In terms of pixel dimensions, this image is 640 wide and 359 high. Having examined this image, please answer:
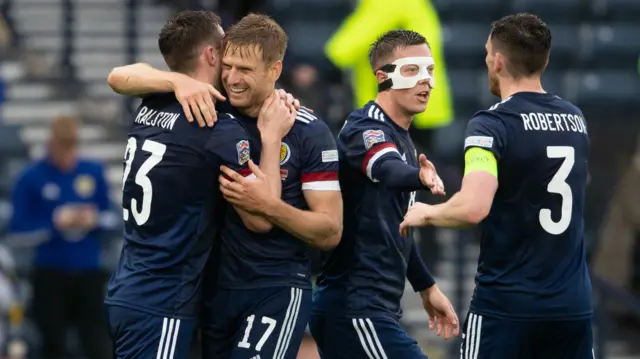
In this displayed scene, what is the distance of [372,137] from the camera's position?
6.00 metres

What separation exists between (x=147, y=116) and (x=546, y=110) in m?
1.79

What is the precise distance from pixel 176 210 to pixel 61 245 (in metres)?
4.31

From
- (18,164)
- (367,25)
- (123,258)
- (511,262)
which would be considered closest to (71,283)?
(18,164)

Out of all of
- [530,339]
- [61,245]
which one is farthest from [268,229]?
[61,245]

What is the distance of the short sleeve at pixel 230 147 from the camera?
5.74m

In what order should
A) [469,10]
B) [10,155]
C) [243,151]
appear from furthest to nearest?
[469,10] < [10,155] < [243,151]

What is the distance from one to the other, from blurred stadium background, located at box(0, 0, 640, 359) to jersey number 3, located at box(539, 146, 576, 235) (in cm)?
315

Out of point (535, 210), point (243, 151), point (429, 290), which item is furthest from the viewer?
point (429, 290)

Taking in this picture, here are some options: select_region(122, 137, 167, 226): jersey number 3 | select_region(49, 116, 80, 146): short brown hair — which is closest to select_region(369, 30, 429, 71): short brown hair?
select_region(122, 137, 167, 226): jersey number 3

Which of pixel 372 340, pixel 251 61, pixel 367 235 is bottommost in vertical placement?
pixel 372 340

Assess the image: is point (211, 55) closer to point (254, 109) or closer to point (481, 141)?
point (254, 109)

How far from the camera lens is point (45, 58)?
12305 millimetres

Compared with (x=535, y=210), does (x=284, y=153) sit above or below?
above

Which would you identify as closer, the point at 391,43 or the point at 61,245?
the point at 391,43
